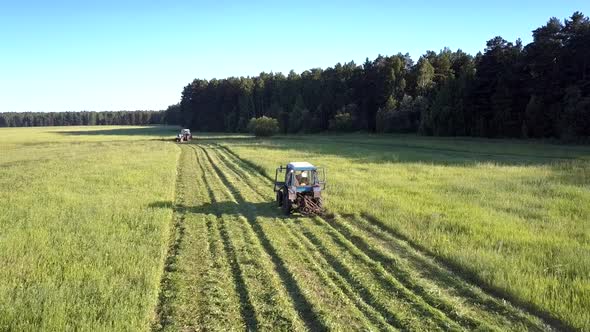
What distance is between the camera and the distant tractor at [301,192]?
53.7 ft

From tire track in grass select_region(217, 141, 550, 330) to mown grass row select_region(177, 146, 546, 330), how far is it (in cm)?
2

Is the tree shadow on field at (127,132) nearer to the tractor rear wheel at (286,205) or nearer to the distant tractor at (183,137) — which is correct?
the distant tractor at (183,137)

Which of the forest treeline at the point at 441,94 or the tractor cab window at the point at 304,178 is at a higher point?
the forest treeline at the point at 441,94

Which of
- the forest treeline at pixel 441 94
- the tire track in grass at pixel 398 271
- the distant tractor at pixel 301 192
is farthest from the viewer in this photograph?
the forest treeline at pixel 441 94

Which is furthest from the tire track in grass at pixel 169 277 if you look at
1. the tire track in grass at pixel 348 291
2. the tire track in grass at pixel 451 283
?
the tire track in grass at pixel 451 283

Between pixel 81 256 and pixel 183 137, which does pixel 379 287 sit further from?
pixel 183 137

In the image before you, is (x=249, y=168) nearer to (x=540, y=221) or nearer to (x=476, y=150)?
(x=540, y=221)

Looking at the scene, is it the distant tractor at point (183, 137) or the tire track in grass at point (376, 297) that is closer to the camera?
the tire track in grass at point (376, 297)

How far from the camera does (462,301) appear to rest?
8789 millimetres

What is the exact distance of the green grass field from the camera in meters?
8.02

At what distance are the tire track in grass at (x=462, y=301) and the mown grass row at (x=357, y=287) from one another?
2 cm

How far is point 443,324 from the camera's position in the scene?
779cm

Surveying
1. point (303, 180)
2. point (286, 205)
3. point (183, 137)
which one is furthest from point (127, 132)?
point (286, 205)

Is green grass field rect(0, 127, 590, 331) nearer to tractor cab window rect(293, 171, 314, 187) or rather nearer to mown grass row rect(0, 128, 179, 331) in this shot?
mown grass row rect(0, 128, 179, 331)
